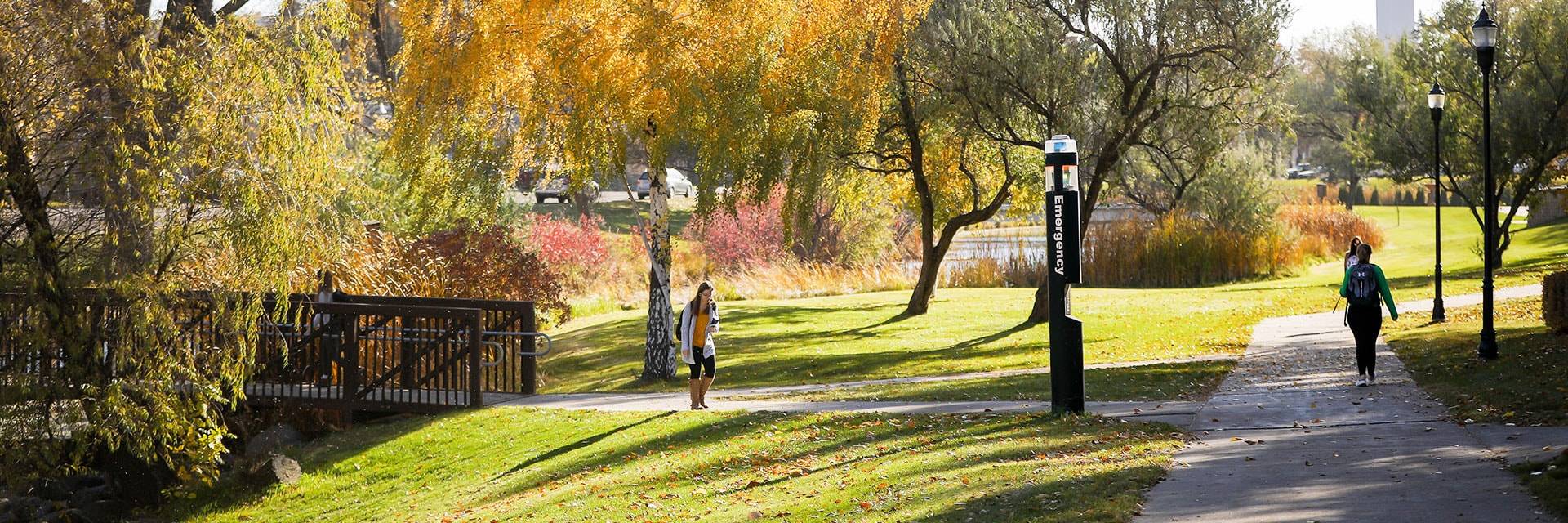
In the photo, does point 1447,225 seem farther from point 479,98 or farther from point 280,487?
point 280,487

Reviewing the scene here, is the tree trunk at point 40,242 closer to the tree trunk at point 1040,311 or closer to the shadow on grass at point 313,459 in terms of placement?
the shadow on grass at point 313,459

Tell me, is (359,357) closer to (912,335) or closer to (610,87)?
(610,87)

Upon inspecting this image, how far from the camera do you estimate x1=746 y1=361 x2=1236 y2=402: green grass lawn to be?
53.2 ft

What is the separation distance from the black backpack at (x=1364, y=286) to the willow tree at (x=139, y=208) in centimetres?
1085

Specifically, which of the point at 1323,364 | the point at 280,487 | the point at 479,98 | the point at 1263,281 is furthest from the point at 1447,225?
the point at 280,487

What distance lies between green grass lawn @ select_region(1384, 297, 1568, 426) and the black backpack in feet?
3.40

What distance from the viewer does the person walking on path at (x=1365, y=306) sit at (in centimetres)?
1539

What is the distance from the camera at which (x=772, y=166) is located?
20.5 m

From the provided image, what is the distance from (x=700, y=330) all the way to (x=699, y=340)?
0.37 ft

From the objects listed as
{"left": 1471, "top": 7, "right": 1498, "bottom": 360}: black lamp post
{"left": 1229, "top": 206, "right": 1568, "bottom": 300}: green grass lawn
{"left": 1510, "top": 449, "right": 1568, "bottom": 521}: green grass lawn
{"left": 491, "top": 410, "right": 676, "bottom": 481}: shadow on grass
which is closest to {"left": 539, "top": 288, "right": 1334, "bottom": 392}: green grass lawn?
{"left": 1229, "top": 206, "right": 1568, "bottom": 300}: green grass lawn

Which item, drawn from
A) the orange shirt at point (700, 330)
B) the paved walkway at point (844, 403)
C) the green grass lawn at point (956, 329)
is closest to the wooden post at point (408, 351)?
the paved walkway at point (844, 403)

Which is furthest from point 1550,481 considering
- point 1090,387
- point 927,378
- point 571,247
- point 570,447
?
point 571,247

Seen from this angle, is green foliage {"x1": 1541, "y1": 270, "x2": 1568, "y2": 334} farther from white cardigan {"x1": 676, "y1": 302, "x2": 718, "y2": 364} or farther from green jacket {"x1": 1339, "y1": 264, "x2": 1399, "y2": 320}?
white cardigan {"x1": 676, "y1": 302, "x2": 718, "y2": 364}

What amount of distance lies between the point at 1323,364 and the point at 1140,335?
6.96 m
